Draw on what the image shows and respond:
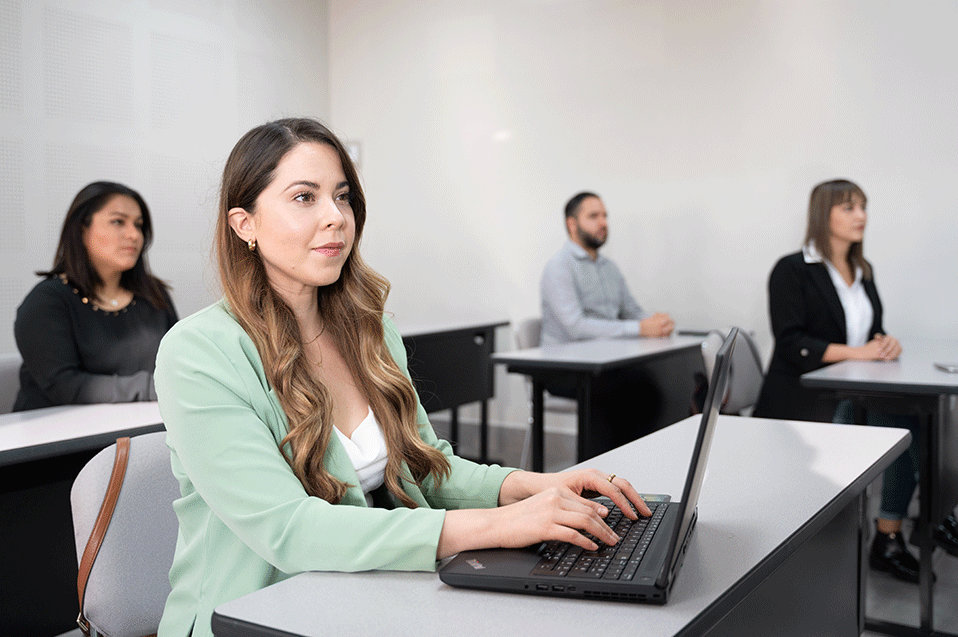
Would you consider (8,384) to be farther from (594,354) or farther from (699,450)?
(699,450)

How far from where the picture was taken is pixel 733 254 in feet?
15.1

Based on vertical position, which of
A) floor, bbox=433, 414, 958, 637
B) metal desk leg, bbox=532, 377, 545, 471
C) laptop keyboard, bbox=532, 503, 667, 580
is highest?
laptop keyboard, bbox=532, 503, 667, 580

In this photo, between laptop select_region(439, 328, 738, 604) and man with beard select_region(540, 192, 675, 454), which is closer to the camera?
laptop select_region(439, 328, 738, 604)

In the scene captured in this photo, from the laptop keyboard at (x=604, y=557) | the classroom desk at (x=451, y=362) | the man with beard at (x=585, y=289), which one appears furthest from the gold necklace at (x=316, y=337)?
the man with beard at (x=585, y=289)

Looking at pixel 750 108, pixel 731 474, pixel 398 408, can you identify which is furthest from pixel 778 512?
pixel 750 108

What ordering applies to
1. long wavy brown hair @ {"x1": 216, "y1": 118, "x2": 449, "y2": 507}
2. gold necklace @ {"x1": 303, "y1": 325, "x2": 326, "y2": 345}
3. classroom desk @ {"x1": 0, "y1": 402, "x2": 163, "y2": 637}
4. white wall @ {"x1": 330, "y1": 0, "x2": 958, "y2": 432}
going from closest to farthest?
long wavy brown hair @ {"x1": 216, "y1": 118, "x2": 449, "y2": 507}, gold necklace @ {"x1": 303, "y1": 325, "x2": 326, "y2": 345}, classroom desk @ {"x1": 0, "y1": 402, "x2": 163, "y2": 637}, white wall @ {"x1": 330, "y1": 0, "x2": 958, "y2": 432}

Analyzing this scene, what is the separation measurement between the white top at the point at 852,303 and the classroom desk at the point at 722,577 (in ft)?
5.67

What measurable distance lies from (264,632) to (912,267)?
4071 mm

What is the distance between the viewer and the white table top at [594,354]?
307 centimetres

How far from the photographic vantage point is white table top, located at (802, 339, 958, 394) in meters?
2.53

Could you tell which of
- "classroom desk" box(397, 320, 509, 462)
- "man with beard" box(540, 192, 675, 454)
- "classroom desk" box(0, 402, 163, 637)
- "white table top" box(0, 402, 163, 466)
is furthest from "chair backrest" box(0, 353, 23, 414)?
"man with beard" box(540, 192, 675, 454)

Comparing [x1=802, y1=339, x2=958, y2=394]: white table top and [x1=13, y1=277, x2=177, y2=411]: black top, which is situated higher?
[x1=13, y1=277, x2=177, y2=411]: black top

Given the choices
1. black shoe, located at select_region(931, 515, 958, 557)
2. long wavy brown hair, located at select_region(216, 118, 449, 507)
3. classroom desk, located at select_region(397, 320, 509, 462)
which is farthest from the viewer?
classroom desk, located at select_region(397, 320, 509, 462)

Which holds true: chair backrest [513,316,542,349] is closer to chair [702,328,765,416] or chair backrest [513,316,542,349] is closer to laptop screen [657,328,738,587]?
chair [702,328,765,416]
